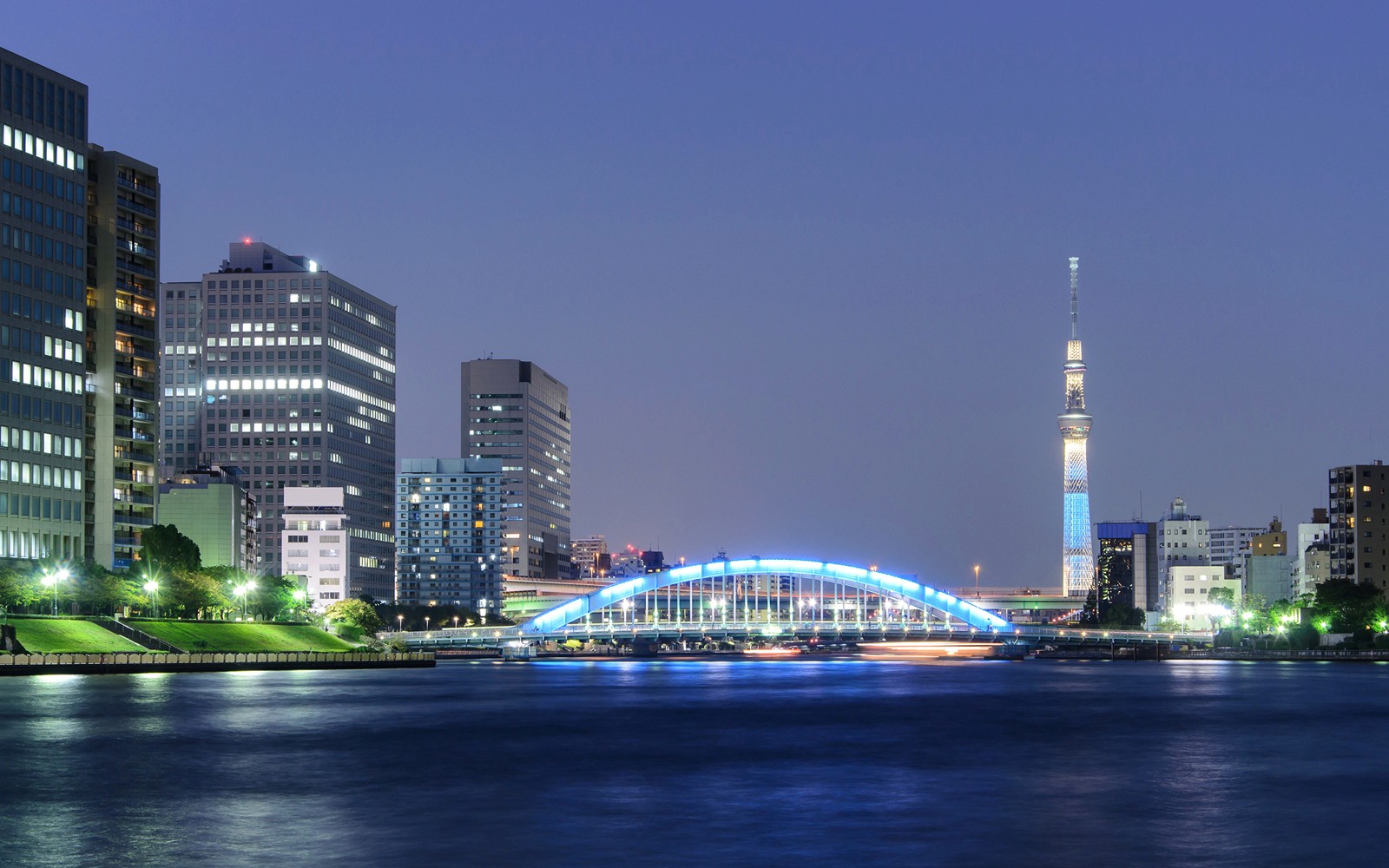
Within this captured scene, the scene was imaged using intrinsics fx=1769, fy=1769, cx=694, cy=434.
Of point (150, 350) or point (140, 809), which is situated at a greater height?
point (150, 350)

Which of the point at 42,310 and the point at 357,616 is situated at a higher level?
the point at 42,310

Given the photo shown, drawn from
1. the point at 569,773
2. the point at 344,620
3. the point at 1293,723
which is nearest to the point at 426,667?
the point at 344,620

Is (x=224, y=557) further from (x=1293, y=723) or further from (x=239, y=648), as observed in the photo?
(x=1293, y=723)

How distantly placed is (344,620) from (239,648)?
39052 millimetres

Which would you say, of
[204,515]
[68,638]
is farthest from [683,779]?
[204,515]

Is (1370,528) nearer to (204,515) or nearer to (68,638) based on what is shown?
(204,515)

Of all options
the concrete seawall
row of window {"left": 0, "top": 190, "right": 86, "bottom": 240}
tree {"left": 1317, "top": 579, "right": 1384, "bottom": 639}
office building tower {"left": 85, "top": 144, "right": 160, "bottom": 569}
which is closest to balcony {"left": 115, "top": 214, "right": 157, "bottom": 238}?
office building tower {"left": 85, "top": 144, "right": 160, "bottom": 569}

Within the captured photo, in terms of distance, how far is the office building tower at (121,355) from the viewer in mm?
149125

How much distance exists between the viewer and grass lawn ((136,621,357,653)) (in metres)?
132

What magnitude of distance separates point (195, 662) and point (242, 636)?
17217 mm

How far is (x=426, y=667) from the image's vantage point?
557ft

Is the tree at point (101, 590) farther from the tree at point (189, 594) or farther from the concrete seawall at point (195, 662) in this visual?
the tree at point (189, 594)

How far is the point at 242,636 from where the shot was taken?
475 feet

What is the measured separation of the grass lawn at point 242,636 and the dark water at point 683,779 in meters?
38.3
